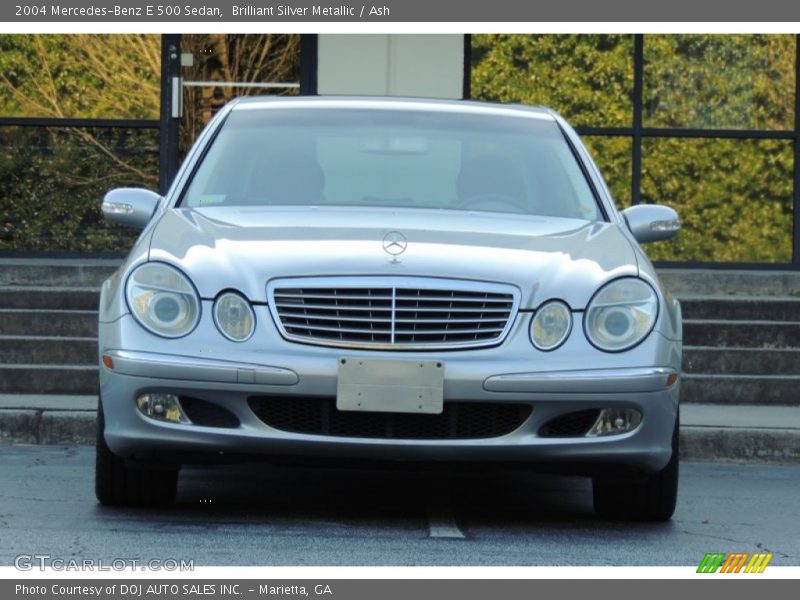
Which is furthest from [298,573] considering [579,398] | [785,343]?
[785,343]

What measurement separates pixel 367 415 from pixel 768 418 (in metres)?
4.52

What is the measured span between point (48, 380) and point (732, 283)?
5.17 meters

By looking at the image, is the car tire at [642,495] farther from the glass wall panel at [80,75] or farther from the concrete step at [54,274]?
the glass wall panel at [80,75]

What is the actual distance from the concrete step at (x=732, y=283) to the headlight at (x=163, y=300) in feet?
24.1

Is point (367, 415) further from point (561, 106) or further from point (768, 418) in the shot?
point (561, 106)

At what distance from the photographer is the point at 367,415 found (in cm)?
615

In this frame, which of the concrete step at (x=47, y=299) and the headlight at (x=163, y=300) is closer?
the headlight at (x=163, y=300)

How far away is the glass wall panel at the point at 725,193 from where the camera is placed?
46.4ft

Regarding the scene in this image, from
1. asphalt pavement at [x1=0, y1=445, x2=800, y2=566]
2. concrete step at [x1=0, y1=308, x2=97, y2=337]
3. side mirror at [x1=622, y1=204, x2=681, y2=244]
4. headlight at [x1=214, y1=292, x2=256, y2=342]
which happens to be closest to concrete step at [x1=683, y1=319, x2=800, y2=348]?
asphalt pavement at [x1=0, y1=445, x2=800, y2=566]

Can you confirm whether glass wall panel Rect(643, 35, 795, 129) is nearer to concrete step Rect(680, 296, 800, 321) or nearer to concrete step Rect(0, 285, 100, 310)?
concrete step Rect(680, 296, 800, 321)

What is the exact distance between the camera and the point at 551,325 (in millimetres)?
6215

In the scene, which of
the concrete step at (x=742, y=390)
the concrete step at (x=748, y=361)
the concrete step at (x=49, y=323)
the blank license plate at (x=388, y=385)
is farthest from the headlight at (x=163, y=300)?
the concrete step at (x=748, y=361)

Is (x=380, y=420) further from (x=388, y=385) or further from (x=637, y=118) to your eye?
(x=637, y=118)
